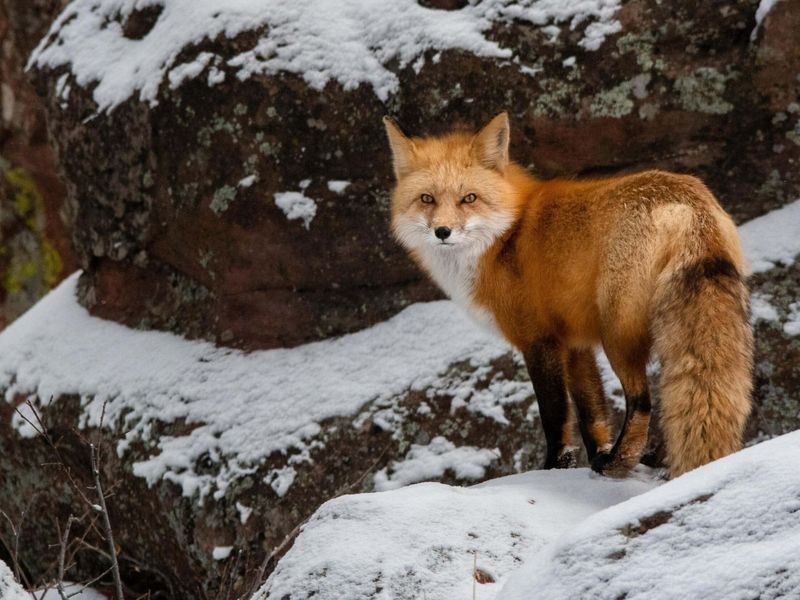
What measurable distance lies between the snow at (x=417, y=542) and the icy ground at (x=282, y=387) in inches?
81.8

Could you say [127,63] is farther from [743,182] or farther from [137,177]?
[743,182]

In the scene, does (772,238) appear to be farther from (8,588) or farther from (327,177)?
(8,588)

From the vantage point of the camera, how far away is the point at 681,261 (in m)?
3.79

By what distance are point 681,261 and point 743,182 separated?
253cm

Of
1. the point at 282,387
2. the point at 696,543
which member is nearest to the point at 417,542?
the point at 696,543

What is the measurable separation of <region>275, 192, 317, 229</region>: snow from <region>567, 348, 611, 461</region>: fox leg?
91.9 inches

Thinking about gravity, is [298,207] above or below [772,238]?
above

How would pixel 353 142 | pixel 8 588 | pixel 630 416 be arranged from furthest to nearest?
pixel 353 142 → pixel 630 416 → pixel 8 588

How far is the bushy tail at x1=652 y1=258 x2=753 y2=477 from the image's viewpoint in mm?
3498

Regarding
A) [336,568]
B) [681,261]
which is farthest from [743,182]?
[336,568]

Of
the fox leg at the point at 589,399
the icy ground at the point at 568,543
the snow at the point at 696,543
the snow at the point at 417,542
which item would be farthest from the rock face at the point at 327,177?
the snow at the point at 696,543

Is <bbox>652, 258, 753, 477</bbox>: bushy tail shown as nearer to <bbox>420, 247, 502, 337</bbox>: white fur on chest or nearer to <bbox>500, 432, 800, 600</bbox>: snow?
<bbox>500, 432, 800, 600</bbox>: snow

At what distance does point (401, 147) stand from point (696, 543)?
129 inches

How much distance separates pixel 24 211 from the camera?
12.2 metres
